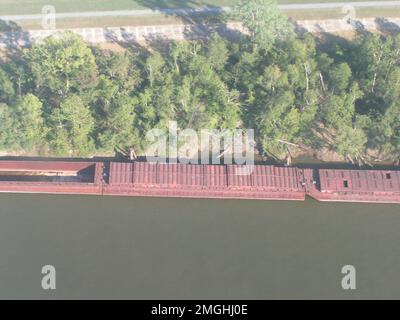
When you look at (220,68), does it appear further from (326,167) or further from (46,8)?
(46,8)

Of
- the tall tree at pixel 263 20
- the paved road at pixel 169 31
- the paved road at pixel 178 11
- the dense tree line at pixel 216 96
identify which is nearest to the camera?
the dense tree line at pixel 216 96

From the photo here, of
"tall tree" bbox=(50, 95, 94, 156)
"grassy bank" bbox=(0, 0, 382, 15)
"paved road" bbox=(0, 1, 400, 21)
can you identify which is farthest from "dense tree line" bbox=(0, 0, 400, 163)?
"grassy bank" bbox=(0, 0, 382, 15)

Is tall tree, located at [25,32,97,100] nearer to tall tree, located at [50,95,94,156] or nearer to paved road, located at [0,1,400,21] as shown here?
tall tree, located at [50,95,94,156]

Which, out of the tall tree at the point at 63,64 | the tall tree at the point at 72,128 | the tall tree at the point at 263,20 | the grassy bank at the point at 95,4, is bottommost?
the tall tree at the point at 72,128

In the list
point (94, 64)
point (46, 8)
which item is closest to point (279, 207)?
point (94, 64)

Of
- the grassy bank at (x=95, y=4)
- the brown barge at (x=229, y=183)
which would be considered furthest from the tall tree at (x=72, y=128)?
the grassy bank at (x=95, y=4)

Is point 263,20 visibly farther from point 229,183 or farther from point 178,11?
point 229,183

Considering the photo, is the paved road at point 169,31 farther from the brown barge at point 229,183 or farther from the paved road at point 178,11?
the brown barge at point 229,183
